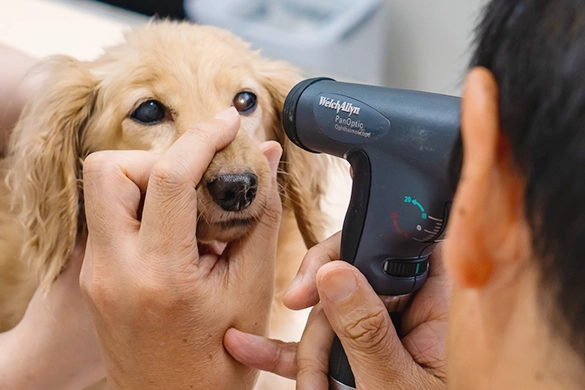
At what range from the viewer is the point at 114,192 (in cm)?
82

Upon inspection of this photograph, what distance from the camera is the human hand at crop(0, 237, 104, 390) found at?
3.47 ft

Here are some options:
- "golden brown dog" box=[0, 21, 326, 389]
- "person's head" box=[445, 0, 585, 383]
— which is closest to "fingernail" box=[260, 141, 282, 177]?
"golden brown dog" box=[0, 21, 326, 389]

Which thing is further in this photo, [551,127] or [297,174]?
[297,174]

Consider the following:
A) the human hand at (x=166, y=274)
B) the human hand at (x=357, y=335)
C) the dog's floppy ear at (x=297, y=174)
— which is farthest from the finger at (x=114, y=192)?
the dog's floppy ear at (x=297, y=174)

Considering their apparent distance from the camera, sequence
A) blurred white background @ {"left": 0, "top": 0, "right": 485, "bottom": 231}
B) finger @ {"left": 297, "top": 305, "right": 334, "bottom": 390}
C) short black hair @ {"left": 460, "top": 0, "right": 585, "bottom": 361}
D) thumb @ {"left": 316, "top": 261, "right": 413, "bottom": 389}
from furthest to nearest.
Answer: blurred white background @ {"left": 0, "top": 0, "right": 485, "bottom": 231} → finger @ {"left": 297, "top": 305, "right": 334, "bottom": 390} → thumb @ {"left": 316, "top": 261, "right": 413, "bottom": 389} → short black hair @ {"left": 460, "top": 0, "right": 585, "bottom": 361}

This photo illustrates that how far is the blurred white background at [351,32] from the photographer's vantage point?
1.96 metres

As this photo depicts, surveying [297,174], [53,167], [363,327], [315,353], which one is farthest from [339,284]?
[53,167]

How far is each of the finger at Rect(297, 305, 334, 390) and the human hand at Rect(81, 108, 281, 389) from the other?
0.09m

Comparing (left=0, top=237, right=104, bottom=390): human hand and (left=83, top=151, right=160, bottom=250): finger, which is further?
(left=0, top=237, right=104, bottom=390): human hand

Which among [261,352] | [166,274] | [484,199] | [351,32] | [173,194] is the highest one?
[351,32]

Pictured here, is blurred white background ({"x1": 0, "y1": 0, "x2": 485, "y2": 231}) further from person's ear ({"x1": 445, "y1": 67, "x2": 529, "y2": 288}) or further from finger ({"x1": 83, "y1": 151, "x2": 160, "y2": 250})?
person's ear ({"x1": 445, "y1": 67, "x2": 529, "y2": 288})

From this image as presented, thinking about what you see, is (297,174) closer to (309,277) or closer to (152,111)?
(152,111)

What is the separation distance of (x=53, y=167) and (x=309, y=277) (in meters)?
0.63

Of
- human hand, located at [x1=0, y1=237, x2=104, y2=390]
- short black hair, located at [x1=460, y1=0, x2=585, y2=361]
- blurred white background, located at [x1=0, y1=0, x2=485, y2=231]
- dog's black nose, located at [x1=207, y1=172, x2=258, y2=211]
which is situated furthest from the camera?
blurred white background, located at [x1=0, y1=0, x2=485, y2=231]
